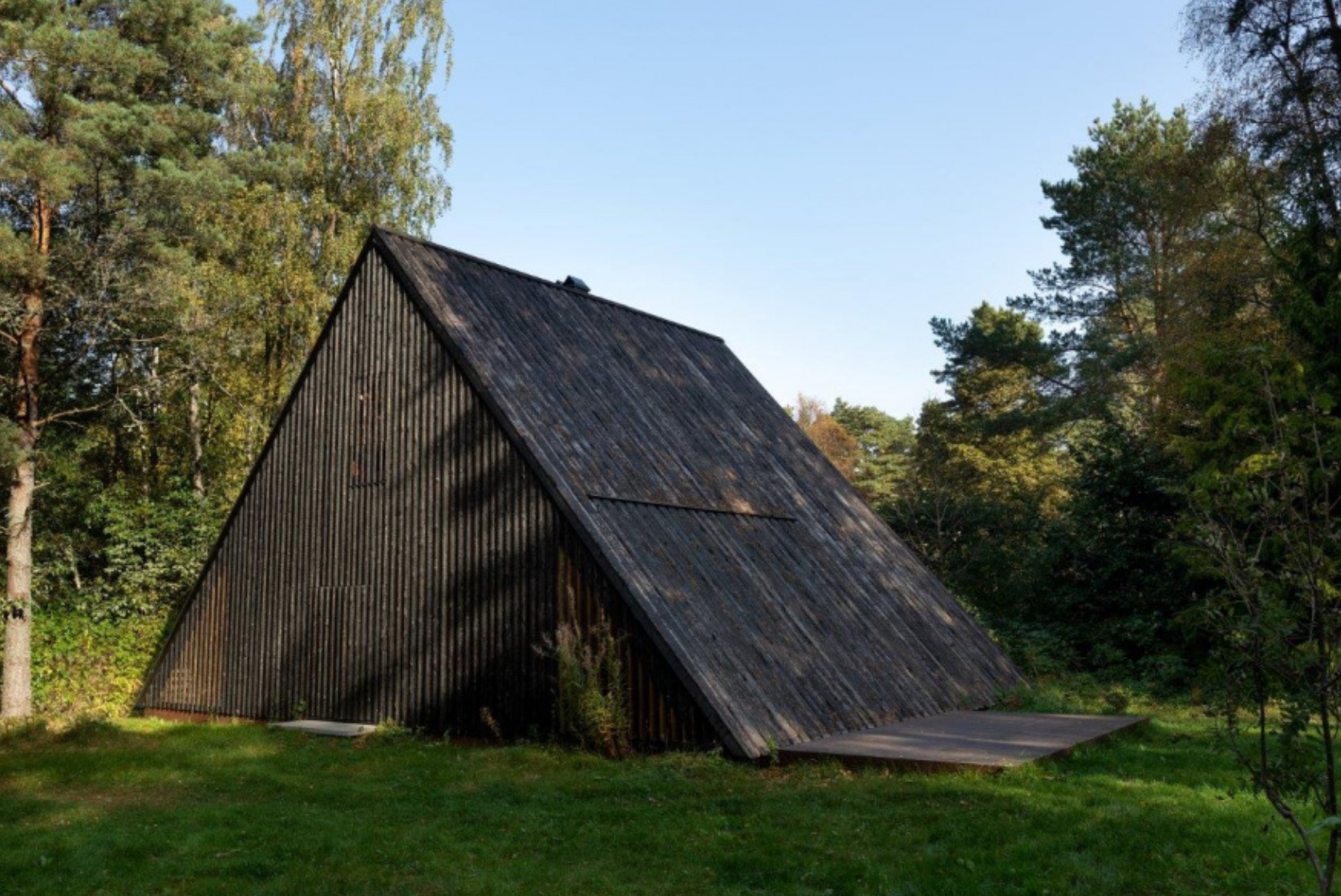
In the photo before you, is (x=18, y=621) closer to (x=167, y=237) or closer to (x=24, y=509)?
(x=24, y=509)

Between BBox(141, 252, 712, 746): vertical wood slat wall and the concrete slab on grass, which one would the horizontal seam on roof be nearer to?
BBox(141, 252, 712, 746): vertical wood slat wall

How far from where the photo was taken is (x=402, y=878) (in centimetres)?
762

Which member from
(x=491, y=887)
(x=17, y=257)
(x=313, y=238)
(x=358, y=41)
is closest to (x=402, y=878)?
(x=491, y=887)

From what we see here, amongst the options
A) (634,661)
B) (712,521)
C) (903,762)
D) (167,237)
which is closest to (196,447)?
(167,237)

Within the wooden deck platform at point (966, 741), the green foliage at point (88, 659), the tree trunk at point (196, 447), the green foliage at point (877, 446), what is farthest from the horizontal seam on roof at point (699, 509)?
the green foliage at point (877, 446)

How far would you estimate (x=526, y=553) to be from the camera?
42.5 ft

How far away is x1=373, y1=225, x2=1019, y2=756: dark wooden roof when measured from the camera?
40.0 feet

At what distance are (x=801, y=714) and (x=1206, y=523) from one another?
7.53 m

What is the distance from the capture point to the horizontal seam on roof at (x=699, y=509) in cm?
1333

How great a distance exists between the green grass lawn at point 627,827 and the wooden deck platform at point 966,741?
22 centimetres

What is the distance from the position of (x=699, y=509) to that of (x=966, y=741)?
440cm

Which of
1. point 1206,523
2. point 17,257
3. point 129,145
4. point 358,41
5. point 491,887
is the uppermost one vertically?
point 358,41

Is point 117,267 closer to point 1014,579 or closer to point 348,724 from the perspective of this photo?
point 348,724

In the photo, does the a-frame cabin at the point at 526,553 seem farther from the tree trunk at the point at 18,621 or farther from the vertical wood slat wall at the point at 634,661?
the tree trunk at the point at 18,621
